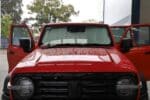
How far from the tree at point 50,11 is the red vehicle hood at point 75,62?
2277 inches

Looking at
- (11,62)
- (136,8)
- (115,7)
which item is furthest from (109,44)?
(115,7)

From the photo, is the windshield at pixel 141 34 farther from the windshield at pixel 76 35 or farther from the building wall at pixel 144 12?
the building wall at pixel 144 12

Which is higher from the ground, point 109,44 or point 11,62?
point 109,44

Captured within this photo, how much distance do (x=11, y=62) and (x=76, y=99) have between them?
4.05 m

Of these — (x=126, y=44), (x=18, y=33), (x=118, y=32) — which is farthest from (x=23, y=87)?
(x=118, y=32)

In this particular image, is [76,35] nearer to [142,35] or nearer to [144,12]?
[142,35]

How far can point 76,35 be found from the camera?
7.91m

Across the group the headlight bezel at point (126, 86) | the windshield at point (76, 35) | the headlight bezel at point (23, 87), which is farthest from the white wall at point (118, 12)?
the headlight bezel at point (23, 87)

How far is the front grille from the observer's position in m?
5.68

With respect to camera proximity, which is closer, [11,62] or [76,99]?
[76,99]

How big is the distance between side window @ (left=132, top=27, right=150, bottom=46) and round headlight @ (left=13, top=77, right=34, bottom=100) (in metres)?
4.00

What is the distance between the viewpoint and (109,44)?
7.64 m

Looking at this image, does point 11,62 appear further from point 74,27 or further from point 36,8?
point 36,8

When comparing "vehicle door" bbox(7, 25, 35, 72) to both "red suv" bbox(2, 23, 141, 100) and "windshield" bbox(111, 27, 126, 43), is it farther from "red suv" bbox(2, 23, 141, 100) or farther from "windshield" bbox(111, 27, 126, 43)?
"red suv" bbox(2, 23, 141, 100)
